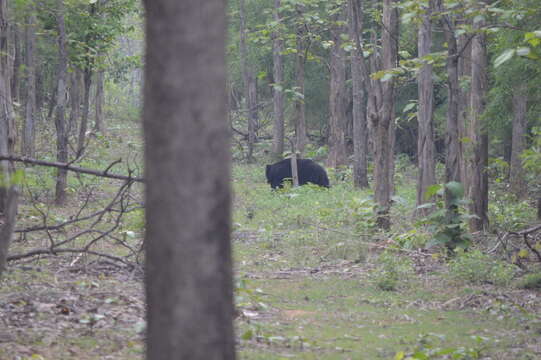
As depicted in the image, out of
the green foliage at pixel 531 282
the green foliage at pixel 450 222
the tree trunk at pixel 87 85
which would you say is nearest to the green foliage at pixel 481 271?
the green foliage at pixel 531 282

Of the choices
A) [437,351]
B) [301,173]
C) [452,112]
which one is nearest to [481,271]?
[452,112]

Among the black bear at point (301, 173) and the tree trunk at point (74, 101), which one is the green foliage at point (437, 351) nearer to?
the tree trunk at point (74, 101)

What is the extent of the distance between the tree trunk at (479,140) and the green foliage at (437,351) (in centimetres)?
570

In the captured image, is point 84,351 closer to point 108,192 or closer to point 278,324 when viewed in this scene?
point 278,324

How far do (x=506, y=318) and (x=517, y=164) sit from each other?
11546mm

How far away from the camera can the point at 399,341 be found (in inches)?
268

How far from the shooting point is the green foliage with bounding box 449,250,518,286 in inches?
362

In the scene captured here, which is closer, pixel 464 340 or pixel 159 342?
pixel 159 342

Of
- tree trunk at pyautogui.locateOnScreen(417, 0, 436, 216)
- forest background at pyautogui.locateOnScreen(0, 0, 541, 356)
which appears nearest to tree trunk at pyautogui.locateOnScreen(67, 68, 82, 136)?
forest background at pyautogui.locateOnScreen(0, 0, 541, 356)

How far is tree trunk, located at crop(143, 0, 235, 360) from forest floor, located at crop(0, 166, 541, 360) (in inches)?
113

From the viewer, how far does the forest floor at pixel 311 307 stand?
244 inches

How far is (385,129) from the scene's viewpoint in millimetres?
12977

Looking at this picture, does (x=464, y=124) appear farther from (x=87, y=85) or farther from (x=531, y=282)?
(x=87, y=85)

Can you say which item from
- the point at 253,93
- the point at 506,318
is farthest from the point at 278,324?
the point at 253,93
